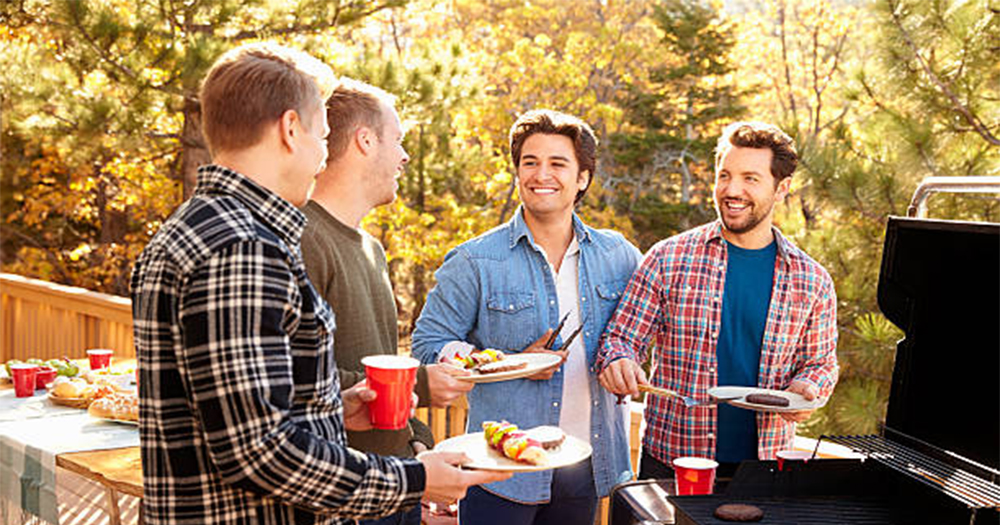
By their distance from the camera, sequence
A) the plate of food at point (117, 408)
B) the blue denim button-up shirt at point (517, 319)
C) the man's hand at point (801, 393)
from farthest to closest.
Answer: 1. the plate of food at point (117, 408)
2. the blue denim button-up shirt at point (517, 319)
3. the man's hand at point (801, 393)

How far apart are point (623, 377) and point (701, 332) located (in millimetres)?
269

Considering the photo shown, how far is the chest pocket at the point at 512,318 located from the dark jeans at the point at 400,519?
24.1 inches

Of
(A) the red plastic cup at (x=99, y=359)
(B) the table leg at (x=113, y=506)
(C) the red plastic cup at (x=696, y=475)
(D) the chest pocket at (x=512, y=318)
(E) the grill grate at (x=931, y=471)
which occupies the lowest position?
(B) the table leg at (x=113, y=506)

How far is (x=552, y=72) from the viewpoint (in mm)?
12102

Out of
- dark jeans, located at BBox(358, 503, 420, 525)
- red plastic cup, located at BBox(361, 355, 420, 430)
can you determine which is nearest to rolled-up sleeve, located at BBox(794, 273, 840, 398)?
dark jeans, located at BBox(358, 503, 420, 525)

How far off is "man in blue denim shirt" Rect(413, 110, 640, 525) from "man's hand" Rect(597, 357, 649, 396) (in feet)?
0.55

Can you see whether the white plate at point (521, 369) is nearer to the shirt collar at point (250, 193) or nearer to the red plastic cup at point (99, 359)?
the shirt collar at point (250, 193)

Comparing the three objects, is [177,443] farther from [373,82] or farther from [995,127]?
[995,127]

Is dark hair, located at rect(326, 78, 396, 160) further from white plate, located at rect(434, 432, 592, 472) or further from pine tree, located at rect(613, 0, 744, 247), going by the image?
pine tree, located at rect(613, 0, 744, 247)

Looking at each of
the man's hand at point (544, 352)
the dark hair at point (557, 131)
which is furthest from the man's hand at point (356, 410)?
the dark hair at point (557, 131)

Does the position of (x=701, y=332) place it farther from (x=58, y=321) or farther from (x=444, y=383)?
(x=58, y=321)

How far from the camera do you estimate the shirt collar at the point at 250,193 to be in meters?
1.42

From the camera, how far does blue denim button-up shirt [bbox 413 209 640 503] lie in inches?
105

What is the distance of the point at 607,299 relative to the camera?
9.07 feet
